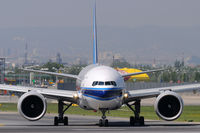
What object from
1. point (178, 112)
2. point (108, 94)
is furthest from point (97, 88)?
point (178, 112)

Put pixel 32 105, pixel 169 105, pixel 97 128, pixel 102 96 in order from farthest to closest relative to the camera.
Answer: pixel 169 105, pixel 32 105, pixel 97 128, pixel 102 96

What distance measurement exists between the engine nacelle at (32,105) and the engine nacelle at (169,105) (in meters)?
6.97

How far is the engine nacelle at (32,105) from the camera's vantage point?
3466cm

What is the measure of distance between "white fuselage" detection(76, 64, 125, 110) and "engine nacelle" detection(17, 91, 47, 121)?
2555 mm

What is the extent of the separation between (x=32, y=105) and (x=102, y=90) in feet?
15.5

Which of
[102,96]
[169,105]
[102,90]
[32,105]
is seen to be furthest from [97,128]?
[169,105]

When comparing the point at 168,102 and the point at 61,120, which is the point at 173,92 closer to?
the point at 168,102

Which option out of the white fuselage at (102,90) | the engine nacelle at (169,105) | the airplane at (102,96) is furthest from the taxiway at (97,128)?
the white fuselage at (102,90)

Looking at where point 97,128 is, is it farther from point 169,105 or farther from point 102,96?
point 169,105

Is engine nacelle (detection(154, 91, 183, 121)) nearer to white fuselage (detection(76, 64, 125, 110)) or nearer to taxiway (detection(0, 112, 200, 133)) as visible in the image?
taxiway (detection(0, 112, 200, 133))

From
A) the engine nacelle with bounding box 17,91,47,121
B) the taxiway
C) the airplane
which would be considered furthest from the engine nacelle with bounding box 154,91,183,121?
the engine nacelle with bounding box 17,91,47,121

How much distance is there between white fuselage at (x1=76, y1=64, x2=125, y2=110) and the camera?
33.3 meters

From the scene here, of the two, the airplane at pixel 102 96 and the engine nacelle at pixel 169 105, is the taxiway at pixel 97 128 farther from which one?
the airplane at pixel 102 96

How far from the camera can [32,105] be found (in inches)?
1378
